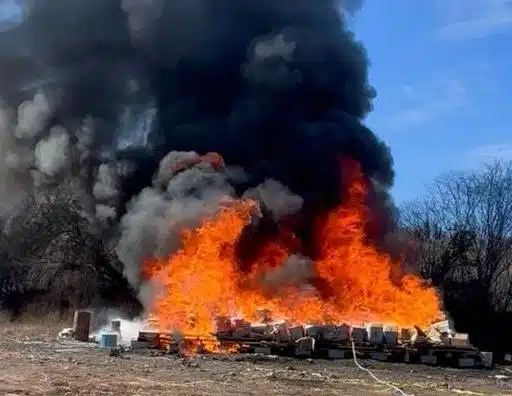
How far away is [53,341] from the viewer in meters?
25.1

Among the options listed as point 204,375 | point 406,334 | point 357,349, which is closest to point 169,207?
point 357,349

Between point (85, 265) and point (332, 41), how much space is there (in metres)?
16.5

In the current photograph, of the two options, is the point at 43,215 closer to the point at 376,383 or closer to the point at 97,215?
the point at 97,215

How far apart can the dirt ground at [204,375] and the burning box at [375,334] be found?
1.21 metres

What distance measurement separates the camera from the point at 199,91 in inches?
1257

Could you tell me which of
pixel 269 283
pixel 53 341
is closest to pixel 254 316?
pixel 269 283

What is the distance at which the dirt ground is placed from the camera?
15508 mm

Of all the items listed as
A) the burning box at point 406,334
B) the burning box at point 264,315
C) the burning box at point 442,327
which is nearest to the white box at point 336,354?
the burning box at point 406,334

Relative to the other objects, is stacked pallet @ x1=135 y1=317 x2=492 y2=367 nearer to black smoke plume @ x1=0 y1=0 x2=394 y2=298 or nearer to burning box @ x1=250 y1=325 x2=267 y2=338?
burning box @ x1=250 y1=325 x2=267 y2=338

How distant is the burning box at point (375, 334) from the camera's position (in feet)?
76.2

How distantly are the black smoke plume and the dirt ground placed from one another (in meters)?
8.11

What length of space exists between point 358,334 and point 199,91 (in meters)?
12.9

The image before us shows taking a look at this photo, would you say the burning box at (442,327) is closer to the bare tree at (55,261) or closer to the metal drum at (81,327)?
the metal drum at (81,327)

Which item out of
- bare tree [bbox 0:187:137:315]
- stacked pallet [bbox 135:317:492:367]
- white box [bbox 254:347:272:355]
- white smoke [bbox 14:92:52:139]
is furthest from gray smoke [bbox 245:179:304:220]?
bare tree [bbox 0:187:137:315]
